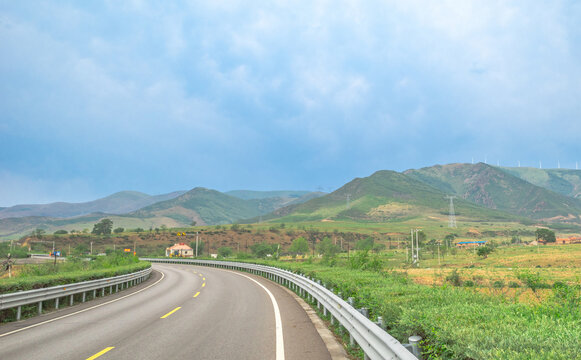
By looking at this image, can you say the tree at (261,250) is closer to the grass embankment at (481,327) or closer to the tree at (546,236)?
the tree at (546,236)

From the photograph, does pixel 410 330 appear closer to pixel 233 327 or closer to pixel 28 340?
pixel 233 327

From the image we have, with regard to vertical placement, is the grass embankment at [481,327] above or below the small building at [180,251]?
above

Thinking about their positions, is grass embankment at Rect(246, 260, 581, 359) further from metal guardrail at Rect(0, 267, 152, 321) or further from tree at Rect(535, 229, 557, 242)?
tree at Rect(535, 229, 557, 242)

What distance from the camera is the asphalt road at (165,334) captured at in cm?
733

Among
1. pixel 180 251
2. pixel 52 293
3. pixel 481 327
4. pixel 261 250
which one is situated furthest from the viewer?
pixel 180 251

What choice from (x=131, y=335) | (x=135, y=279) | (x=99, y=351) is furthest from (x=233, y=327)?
(x=135, y=279)

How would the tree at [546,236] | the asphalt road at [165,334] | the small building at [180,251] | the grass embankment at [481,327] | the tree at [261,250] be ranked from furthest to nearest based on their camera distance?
the tree at [546,236] < the small building at [180,251] < the tree at [261,250] < the asphalt road at [165,334] < the grass embankment at [481,327]

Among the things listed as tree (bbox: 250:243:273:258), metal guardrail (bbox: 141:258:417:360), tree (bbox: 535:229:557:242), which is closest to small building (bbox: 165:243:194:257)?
tree (bbox: 250:243:273:258)

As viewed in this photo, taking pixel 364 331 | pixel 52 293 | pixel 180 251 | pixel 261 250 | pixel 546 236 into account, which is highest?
pixel 364 331

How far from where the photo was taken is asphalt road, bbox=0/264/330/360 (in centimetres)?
733

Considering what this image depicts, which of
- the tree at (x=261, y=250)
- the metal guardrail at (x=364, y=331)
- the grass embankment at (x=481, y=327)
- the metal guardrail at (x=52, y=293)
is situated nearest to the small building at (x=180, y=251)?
the tree at (x=261, y=250)

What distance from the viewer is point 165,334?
352 inches

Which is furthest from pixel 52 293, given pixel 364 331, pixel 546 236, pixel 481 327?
pixel 546 236

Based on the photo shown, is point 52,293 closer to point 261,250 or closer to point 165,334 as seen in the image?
point 165,334
